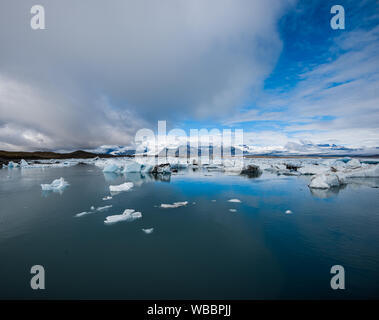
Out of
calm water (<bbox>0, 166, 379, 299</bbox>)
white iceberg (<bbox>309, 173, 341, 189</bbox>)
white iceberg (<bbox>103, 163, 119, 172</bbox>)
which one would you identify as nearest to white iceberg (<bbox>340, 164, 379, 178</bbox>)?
white iceberg (<bbox>309, 173, 341, 189</bbox>)

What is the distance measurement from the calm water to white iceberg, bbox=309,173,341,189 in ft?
13.1

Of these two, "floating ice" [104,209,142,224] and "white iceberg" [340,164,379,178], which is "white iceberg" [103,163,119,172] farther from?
"white iceberg" [340,164,379,178]

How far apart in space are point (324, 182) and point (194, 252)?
35.6ft

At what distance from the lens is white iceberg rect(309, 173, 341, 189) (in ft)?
34.6

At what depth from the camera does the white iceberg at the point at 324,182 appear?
10.6 metres

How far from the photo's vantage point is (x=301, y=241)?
427 cm

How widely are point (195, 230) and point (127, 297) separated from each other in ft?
8.33

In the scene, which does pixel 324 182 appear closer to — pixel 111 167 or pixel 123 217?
pixel 123 217

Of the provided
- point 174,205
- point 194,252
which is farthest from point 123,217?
point 194,252

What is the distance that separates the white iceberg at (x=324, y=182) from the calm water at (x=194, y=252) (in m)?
4.00

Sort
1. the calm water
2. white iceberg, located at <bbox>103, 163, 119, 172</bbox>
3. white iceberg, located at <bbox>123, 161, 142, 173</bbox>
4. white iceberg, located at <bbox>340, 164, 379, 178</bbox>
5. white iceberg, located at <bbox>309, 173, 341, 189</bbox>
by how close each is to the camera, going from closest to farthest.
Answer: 1. the calm water
2. white iceberg, located at <bbox>309, 173, 341, 189</bbox>
3. white iceberg, located at <bbox>340, 164, 379, 178</bbox>
4. white iceberg, located at <bbox>123, 161, 142, 173</bbox>
5. white iceberg, located at <bbox>103, 163, 119, 172</bbox>

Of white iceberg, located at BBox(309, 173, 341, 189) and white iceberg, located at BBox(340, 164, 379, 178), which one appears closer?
white iceberg, located at BBox(309, 173, 341, 189)

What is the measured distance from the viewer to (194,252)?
3.79 meters
